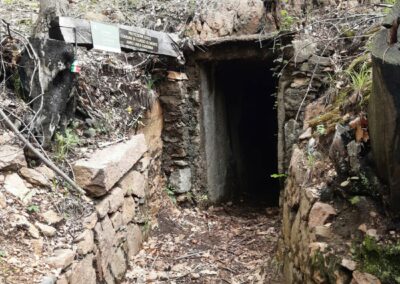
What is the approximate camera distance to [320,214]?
2.88 m

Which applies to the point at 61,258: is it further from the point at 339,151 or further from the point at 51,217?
the point at 339,151

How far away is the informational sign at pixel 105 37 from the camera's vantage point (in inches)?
166

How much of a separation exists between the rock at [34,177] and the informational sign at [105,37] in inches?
59.9

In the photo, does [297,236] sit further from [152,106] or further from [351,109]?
[152,106]

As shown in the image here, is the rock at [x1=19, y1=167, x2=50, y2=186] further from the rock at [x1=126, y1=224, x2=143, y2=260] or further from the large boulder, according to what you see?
the large boulder

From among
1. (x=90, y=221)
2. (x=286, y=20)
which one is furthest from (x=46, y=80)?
(x=286, y=20)

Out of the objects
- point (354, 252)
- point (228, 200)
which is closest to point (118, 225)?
point (354, 252)

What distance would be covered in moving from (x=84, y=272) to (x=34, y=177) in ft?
2.98

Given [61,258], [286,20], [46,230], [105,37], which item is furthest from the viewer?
[286,20]

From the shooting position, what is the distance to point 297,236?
3.29 m

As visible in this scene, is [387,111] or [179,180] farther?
[179,180]

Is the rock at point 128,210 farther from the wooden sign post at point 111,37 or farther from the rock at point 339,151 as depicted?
the rock at point 339,151

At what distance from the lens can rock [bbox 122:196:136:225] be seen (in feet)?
14.0

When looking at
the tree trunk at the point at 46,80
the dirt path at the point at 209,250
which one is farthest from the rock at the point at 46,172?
the dirt path at the point at 209,250
